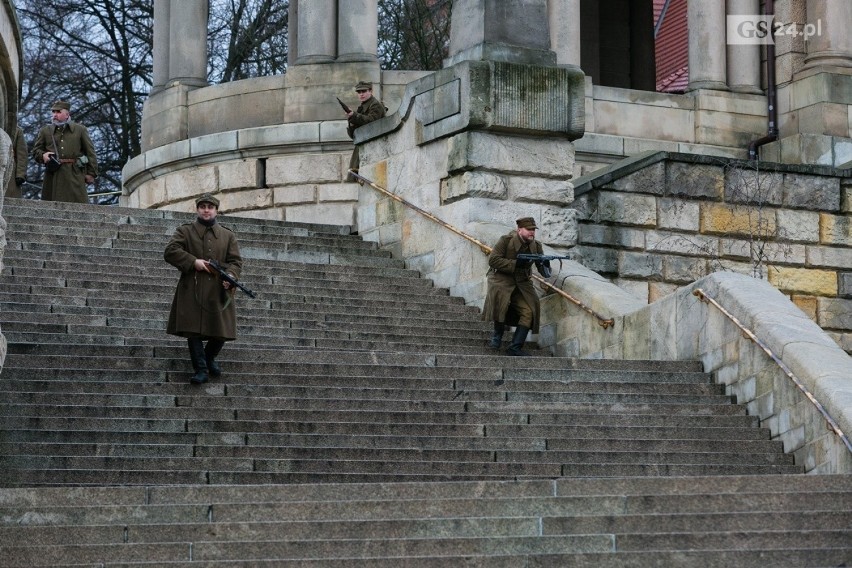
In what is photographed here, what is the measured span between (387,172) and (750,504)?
1037 cm

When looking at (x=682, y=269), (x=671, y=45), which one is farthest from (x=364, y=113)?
(x=671, y=45)

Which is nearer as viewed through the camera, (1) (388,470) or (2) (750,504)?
(2) (750,504)

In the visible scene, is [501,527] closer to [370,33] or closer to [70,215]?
[70,215]

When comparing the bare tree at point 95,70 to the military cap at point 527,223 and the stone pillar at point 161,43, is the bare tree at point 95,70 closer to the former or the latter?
the stone pillar at point 161,43

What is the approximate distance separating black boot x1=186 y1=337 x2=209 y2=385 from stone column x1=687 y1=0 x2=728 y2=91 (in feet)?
50.7

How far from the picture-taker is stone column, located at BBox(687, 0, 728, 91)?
28141 millimetres

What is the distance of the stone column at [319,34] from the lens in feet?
88.9

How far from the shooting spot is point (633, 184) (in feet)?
67.8

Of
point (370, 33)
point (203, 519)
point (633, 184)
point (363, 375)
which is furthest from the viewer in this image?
point (370, 33)

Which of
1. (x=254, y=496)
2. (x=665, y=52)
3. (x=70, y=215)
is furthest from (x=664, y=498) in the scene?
(x=665, y=52)

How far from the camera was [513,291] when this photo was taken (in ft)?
56.0

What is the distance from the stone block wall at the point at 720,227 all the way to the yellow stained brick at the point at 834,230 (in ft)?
0.04

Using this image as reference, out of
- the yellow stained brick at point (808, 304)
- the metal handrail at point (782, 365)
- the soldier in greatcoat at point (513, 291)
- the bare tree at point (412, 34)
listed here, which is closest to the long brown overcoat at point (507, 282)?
the soldier in greatcoat at point (513, 291)

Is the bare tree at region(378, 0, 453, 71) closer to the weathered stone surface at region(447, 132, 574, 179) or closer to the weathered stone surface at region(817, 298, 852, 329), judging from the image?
the weathered stone surface at region(817, 298, 852, 329)
